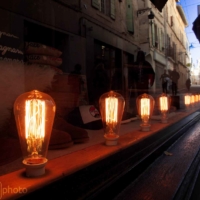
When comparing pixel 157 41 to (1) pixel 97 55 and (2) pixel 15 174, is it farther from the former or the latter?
(2) pixel 15 174

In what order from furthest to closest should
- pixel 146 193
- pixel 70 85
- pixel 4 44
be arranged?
pixel 70 85 < pixel 4 44 < pixel 146 193

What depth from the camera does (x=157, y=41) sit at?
4176 millimetres

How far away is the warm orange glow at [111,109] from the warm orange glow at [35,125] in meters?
0.59

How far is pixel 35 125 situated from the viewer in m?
0.83

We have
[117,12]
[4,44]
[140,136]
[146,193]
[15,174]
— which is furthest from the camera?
[117,12]

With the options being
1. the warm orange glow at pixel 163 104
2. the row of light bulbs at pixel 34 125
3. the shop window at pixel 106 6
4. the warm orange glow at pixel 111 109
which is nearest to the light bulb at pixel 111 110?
the warm orange glow at pixel 111 109

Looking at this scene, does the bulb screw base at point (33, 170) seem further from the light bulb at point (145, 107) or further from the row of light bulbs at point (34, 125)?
the light bulb at point (145, 107)

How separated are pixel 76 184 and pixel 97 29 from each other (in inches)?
91.4

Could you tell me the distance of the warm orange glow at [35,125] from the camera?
81cm

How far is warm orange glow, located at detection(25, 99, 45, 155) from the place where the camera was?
2.66 ft

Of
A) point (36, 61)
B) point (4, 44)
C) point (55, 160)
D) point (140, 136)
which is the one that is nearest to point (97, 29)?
point (36, 61)

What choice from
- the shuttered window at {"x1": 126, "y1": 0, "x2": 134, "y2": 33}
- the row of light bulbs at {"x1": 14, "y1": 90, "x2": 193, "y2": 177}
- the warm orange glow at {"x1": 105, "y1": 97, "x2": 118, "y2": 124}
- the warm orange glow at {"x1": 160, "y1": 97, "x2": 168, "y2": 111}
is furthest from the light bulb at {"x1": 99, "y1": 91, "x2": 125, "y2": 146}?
the shuttered window at {"x1": 126, "y1": 0, "x2": 134, "y2": 33}

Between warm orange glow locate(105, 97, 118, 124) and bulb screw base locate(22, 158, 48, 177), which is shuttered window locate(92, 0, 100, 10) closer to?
warm orange glow locate(105, 97, 118, 124)

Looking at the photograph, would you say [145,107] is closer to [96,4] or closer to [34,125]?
[34,125]
